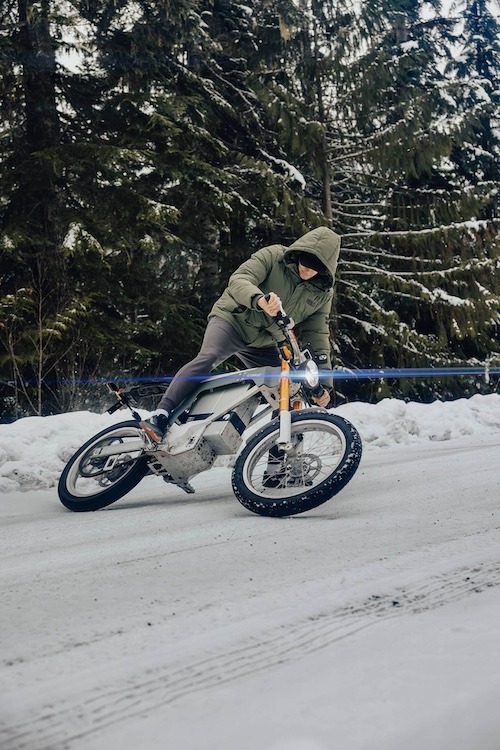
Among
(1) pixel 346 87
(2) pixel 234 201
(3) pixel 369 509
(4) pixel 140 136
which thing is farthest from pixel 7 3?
(3) pixel 369 509

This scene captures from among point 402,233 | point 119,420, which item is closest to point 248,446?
point 119,420

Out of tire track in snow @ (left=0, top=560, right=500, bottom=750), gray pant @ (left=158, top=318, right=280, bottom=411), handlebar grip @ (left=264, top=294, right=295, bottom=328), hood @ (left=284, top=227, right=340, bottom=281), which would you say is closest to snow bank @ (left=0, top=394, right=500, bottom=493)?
gray pant @ (left=158, top=318, right=280, bottom=411)

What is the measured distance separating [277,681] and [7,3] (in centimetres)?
1363

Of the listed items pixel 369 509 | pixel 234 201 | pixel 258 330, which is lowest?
pixel 369 509

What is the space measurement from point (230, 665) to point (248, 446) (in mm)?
2895

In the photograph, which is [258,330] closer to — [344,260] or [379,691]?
[379,691]

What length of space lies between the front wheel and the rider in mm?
A: 543

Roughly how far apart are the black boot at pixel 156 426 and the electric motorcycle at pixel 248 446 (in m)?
0.04

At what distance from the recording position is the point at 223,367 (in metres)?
14.4

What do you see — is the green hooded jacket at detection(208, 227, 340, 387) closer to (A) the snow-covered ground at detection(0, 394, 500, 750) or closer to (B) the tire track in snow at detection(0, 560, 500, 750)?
(A) the snow-covered ground at detection(0, 394, 500, 750)

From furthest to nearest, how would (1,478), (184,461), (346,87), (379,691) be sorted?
(346,87) < (1,478) < (184,461) < (379,691)

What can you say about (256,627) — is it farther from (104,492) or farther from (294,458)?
(104,492)

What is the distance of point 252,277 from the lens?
5.47 m

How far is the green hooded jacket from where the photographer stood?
5.37 metres
